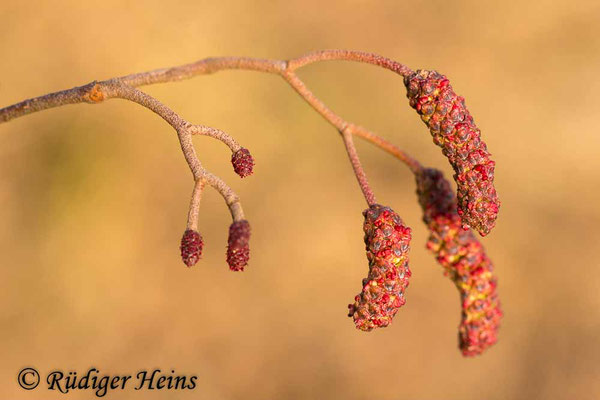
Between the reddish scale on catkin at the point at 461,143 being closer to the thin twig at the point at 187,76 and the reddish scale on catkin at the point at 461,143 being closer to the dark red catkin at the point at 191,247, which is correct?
the thin twig at the point at 187,76

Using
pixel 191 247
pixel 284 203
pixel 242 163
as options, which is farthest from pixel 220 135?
pixel 284 203

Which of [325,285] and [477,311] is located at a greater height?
[325,285]

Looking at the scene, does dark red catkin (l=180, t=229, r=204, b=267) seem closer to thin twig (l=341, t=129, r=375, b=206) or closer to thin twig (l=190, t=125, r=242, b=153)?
thin twig (l=190, t=125, r=242, b=153)

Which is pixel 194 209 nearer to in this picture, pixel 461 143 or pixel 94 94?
pixel 94 94

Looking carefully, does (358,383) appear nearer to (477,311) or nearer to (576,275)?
(576,275)

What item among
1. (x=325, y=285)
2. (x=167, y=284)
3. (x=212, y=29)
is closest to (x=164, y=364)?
(x=167, y=284)
